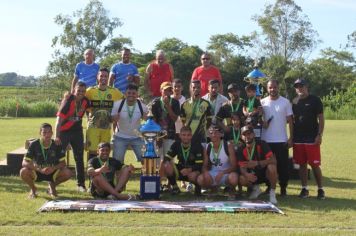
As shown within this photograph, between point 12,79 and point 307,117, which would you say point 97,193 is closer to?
point 307,117

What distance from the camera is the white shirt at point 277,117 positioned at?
9.50 meters

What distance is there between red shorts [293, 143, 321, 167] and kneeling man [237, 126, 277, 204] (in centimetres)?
63

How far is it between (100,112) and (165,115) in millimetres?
1136

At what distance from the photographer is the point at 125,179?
29.6 ft

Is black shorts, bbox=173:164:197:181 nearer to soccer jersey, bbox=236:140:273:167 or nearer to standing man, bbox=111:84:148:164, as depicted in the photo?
standing man, bbox=111:84:148:164

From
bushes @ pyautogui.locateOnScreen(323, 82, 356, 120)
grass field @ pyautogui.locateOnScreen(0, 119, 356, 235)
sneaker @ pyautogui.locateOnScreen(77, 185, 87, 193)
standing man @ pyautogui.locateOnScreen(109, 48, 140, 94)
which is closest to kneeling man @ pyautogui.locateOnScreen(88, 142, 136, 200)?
grass field @ pyautogui.locateOnScreen(0, 119, 356, 235)

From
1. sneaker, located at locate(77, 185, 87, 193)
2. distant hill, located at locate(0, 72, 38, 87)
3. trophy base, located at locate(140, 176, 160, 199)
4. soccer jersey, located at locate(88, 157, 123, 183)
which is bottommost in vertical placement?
sneaker, located at locate(77, 185, 87, 193)

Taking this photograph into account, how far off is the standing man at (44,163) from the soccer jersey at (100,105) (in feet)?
3.06

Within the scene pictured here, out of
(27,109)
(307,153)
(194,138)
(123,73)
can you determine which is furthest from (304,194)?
(27,109)

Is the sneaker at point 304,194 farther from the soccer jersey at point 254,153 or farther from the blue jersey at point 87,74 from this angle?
the blue jersey at point 87,74

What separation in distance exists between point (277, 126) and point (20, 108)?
1723 inches

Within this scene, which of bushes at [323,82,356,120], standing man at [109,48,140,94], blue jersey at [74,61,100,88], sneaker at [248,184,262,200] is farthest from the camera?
bushes at [323,82,356,120]

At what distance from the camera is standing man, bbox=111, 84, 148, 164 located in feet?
32.2

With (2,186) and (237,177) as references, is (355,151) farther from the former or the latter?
(2,186)
